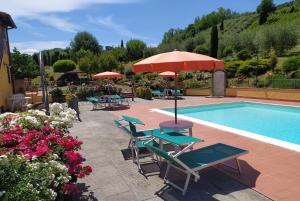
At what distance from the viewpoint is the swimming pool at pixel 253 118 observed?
934 cm

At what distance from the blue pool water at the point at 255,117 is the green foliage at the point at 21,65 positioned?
16.5 m

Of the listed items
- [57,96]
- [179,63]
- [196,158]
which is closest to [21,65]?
[57,96]

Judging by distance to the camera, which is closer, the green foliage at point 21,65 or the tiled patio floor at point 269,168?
the tiled patio floor at point 269,168

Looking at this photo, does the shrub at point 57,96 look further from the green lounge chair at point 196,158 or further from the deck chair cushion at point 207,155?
the deck chair cushion at point 207,155

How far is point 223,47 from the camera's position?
42594 millimetres

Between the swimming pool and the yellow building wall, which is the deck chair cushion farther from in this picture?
the yellow building wall

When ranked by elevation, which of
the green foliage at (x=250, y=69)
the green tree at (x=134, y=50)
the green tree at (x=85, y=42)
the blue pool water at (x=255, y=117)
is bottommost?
the blue pool water at (x=255, y=117)

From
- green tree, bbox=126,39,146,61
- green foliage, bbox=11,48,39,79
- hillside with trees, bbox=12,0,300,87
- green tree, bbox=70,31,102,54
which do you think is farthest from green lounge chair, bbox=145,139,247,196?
green tree, bbox=70,31,102,54

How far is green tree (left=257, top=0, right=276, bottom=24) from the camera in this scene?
216ft

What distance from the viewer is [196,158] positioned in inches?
196

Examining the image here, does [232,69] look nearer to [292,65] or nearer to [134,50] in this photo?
[292,65]

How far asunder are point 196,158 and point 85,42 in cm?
6613

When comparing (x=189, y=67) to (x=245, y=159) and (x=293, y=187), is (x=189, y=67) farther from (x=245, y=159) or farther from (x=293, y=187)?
(x=293, y=187)

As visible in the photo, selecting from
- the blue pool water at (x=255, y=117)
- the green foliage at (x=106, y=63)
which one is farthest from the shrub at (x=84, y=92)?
the green foliage at (x=106, y=63)
